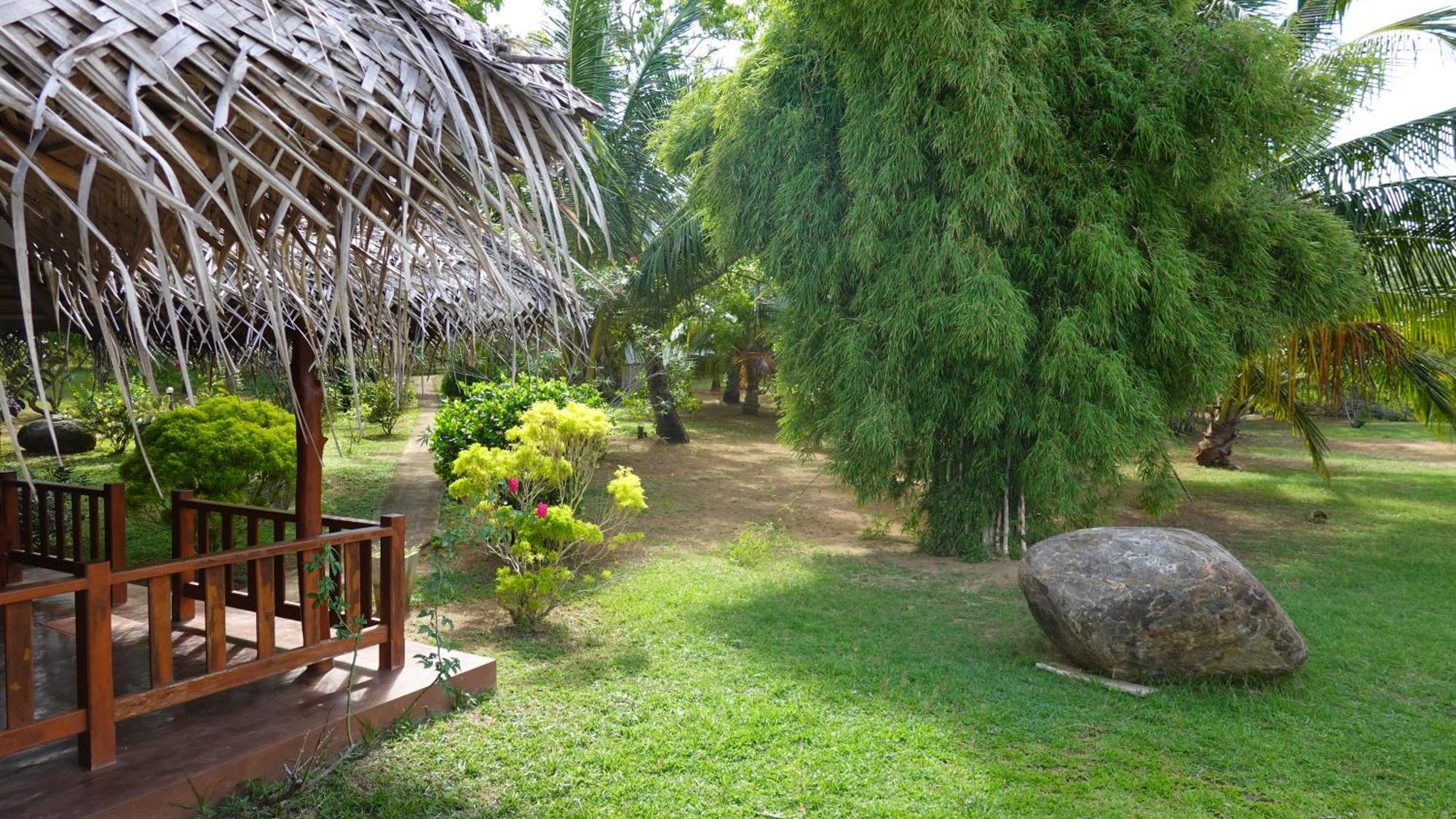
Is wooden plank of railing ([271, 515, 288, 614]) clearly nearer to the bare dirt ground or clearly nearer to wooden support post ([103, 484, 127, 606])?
wooden support post ([103, 484, 127, 606])

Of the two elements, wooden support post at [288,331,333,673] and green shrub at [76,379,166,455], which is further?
green shrub at [76,379,166,455]

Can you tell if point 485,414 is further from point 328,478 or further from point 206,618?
point 206,618

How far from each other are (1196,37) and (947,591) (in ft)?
14.7

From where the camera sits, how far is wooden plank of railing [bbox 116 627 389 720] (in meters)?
3.04

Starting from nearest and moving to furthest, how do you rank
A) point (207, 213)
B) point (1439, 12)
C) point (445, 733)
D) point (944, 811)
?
point (207, 213) < point (944, 811) < point (445, 733) < point (1439, 12)

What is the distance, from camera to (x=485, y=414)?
8805 millimetres

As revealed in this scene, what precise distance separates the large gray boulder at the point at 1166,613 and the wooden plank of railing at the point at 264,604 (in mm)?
3518

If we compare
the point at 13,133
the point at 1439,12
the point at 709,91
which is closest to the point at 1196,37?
the point at 1439,12

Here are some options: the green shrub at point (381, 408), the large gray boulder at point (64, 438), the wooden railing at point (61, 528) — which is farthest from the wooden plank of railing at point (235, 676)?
the green shrub at point (381, 408)

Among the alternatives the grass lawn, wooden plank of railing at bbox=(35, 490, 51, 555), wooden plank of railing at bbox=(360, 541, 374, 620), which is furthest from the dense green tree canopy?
wooden plank of railing at bbox=(35, 490, 51, 555)

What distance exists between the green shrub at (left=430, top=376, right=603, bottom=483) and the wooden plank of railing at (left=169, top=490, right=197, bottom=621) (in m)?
3.87

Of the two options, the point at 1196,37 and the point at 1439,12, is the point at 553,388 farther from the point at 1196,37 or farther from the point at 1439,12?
the point at 1439,12

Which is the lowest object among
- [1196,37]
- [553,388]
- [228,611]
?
[228,611]

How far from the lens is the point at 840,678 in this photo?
481 centimetres
